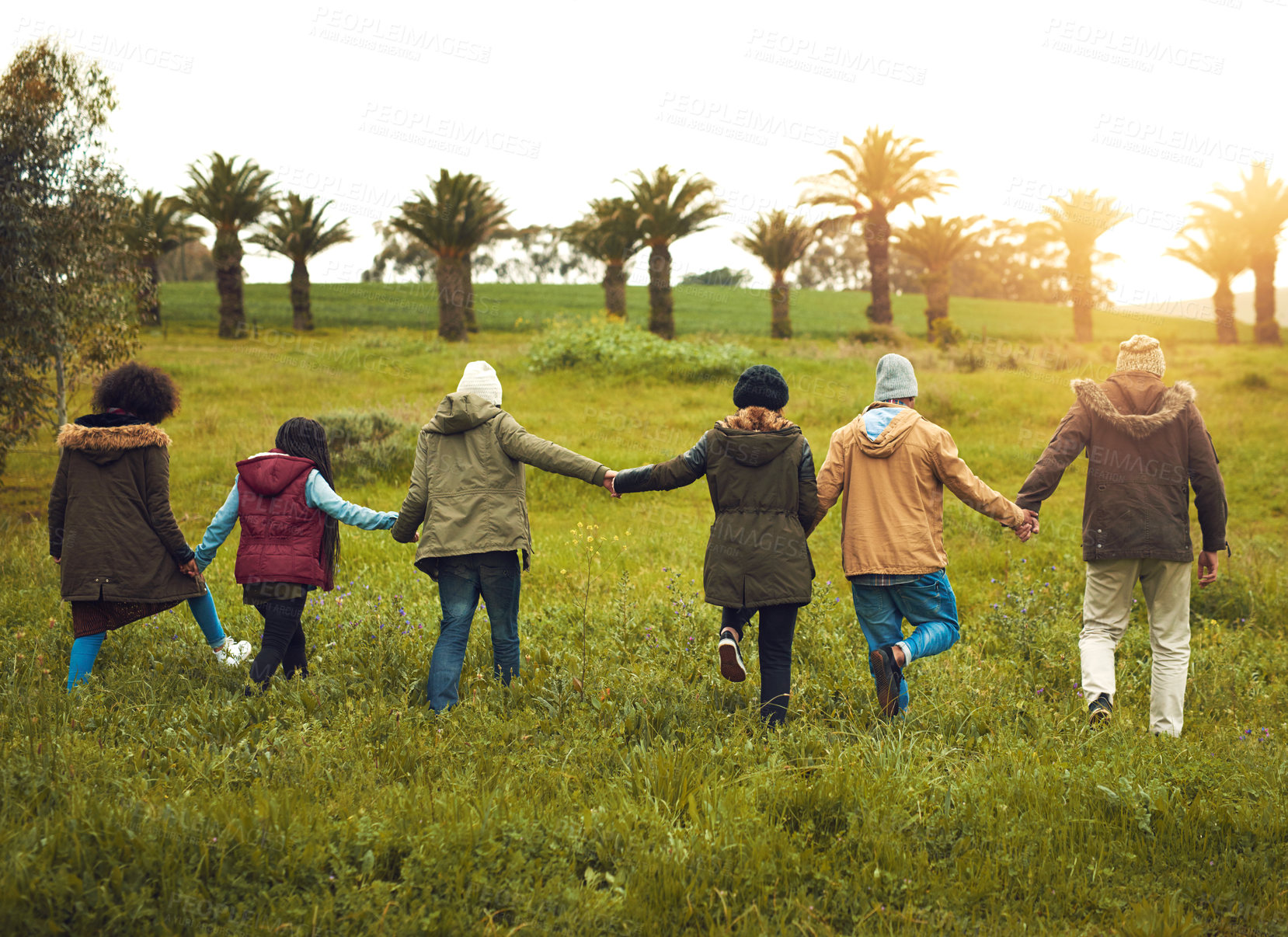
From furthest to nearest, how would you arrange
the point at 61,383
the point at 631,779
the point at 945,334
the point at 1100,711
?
the point at 945,334 → the point at 61,383 → the point at 1100,711 → the point at 631,779

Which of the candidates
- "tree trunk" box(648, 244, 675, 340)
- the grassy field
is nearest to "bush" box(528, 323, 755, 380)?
"tree trunk" box(648, 244, 675, 340)

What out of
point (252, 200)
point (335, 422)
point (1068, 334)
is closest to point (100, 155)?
point (335, 422)

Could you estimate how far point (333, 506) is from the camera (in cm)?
474

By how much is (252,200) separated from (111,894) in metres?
34.4

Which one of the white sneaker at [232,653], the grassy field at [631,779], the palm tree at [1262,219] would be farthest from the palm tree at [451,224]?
the palm tree at [1262,219]

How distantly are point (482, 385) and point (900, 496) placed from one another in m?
2.38

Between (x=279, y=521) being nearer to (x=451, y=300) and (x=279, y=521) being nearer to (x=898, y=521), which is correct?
(x=898, y=521)

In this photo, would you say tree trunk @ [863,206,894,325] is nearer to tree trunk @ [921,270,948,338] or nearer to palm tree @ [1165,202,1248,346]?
tree trunk @ [921,270,948,338]

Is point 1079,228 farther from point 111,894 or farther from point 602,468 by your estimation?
point 111,894

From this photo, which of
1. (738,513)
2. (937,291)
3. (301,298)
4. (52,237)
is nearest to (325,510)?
(738,513)

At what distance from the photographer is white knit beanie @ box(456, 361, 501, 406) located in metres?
4.80

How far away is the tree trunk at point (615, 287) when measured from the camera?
3139 cm

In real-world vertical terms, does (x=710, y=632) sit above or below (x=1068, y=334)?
below

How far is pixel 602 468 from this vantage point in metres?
4.93
